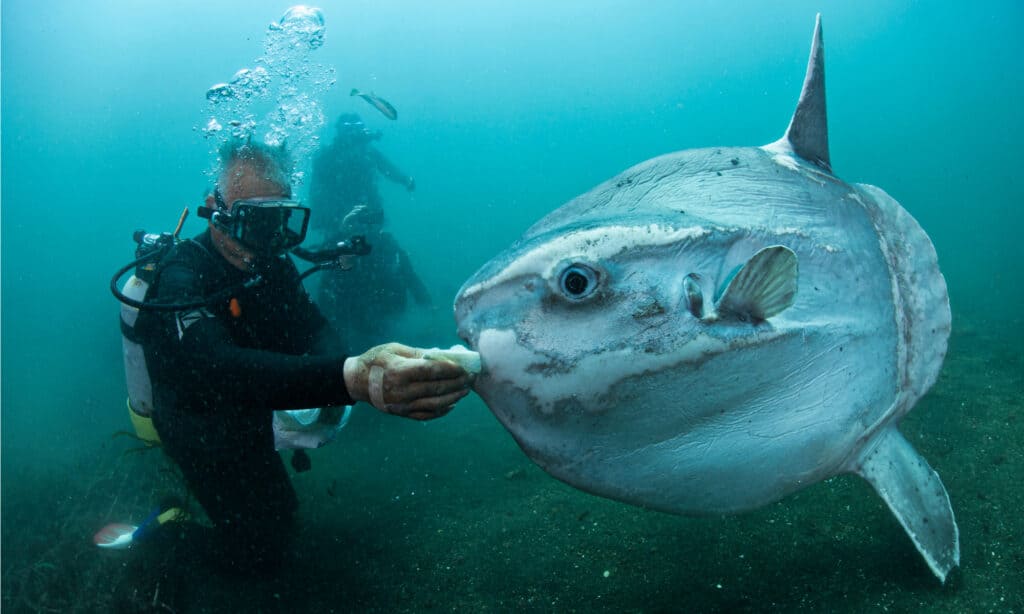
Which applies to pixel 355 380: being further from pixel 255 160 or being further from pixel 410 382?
pixel 255 160

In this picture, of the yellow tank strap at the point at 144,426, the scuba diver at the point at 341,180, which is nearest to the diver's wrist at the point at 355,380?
the yellow tank strap at the point at 144,426

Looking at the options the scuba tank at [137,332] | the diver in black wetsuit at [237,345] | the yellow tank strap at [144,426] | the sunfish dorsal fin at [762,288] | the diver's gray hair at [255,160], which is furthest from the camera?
the yellow tank strap at [144,426]

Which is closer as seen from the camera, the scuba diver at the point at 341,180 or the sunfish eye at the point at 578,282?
the sunfish eye at the point at 578,282

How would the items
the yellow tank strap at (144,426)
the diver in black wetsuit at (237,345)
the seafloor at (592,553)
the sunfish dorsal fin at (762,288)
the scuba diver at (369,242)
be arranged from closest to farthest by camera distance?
the sunfish dorsal fin at (762,288)
the diver in black wetsuit at (237,345)
the seafloor at (592,553)
the yellow tank strap at (144,426)
the scuba diver at (369,242)

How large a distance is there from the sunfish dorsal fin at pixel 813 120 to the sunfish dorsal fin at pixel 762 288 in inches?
42.0

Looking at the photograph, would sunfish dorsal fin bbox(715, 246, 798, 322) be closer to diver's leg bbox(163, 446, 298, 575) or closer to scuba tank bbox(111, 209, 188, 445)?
scuba tank bbox(111, 209, 188, 445)

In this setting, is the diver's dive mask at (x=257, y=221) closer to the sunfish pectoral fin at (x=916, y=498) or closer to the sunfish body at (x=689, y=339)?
the sunfish body at (x=689, y=339)

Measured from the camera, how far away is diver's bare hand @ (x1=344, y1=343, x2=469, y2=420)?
5.05 ft

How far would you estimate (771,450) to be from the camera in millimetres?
1550

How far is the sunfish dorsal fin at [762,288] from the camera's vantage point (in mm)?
1365

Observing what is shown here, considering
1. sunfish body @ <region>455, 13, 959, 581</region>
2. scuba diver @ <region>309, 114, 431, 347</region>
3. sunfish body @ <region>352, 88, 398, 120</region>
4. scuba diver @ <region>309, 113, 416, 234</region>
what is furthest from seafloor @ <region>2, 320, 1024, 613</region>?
sunfish body @ <region>352, 88, 398, 120</region>

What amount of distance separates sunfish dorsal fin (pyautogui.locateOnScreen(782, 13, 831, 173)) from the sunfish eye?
1.38 meters

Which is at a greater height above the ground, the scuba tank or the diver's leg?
the scuba tank

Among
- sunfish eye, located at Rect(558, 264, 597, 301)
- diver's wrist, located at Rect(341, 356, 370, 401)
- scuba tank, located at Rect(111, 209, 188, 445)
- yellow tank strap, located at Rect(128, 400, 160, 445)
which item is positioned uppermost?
scuba tank, located at Rect(111, 209, 188, 445)
